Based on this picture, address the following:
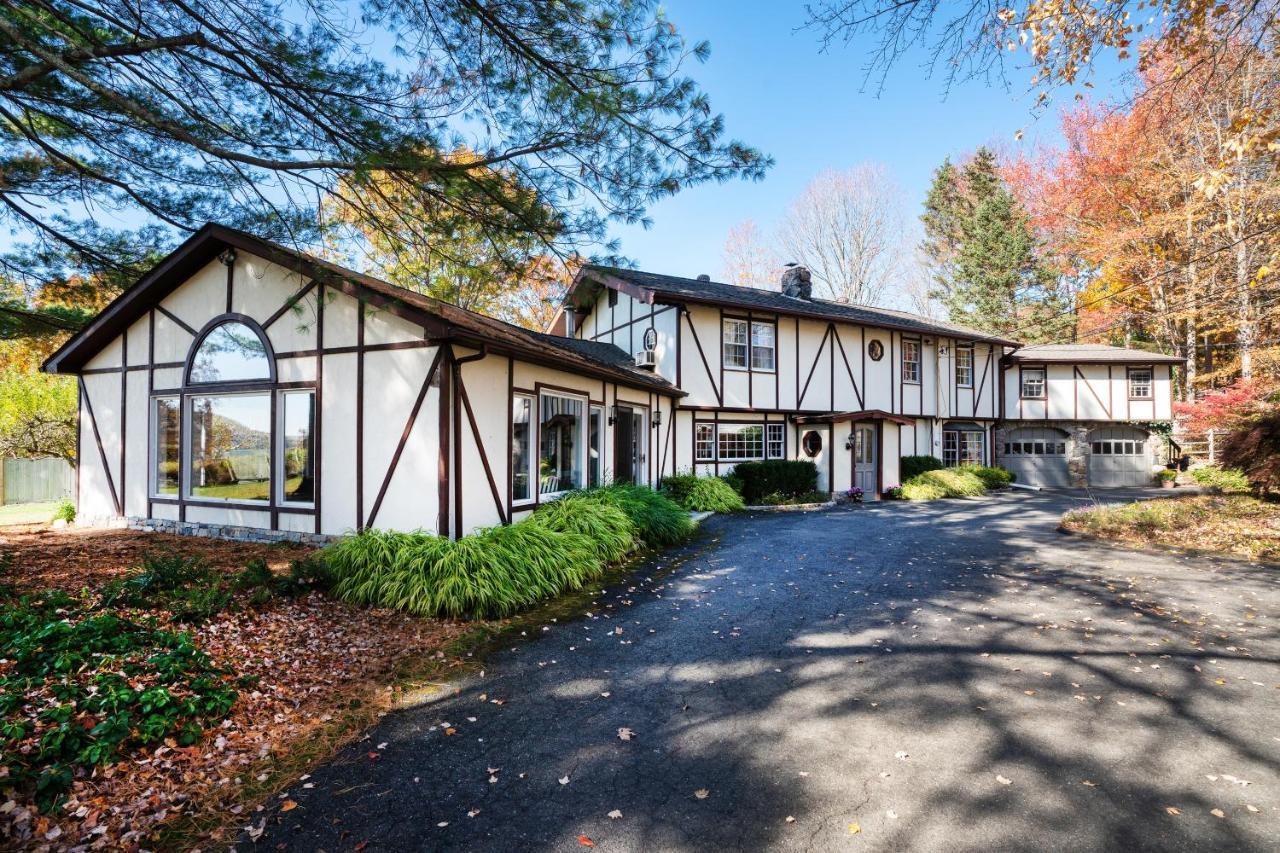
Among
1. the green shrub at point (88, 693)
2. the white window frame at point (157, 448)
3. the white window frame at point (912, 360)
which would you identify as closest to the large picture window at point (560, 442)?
the green shrub at point (88, 693)

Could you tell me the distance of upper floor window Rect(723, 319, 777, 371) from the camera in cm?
1548

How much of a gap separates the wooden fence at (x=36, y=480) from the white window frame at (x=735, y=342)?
17309 mm

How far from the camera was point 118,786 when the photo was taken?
2.75 metres

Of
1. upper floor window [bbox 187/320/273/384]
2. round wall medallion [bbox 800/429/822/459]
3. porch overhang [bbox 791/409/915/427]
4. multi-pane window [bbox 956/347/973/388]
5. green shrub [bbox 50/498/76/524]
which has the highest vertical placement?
multi-pane window [bbox 956/347/973/388]

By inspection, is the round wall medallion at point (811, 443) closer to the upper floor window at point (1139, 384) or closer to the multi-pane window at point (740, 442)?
the multi-pane window at point (740, 442)

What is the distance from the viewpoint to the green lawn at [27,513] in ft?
38.2

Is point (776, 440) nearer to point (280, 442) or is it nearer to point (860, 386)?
point (860, 386)

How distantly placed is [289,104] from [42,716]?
4.61 m

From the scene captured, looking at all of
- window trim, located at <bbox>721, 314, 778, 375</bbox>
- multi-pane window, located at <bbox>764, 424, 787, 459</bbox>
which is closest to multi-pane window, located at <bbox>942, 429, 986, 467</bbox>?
multi-pane window, located at <bbox>764, 424, 787, 459</bbox>

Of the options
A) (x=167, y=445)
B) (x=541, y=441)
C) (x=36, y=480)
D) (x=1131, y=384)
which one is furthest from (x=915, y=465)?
(x=36, y=480)

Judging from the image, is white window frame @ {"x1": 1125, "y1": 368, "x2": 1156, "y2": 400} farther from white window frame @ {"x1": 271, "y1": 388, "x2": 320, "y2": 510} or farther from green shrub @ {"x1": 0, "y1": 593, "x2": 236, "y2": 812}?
green shrub @ {"x1": 0, "y1": 593, "x2": 236, "y2": 812}

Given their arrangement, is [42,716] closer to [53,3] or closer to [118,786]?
[118,786]

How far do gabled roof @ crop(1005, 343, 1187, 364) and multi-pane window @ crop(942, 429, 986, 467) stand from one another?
2.99 metres

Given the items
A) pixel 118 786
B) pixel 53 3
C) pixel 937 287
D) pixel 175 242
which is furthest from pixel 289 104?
pixel 937 287
